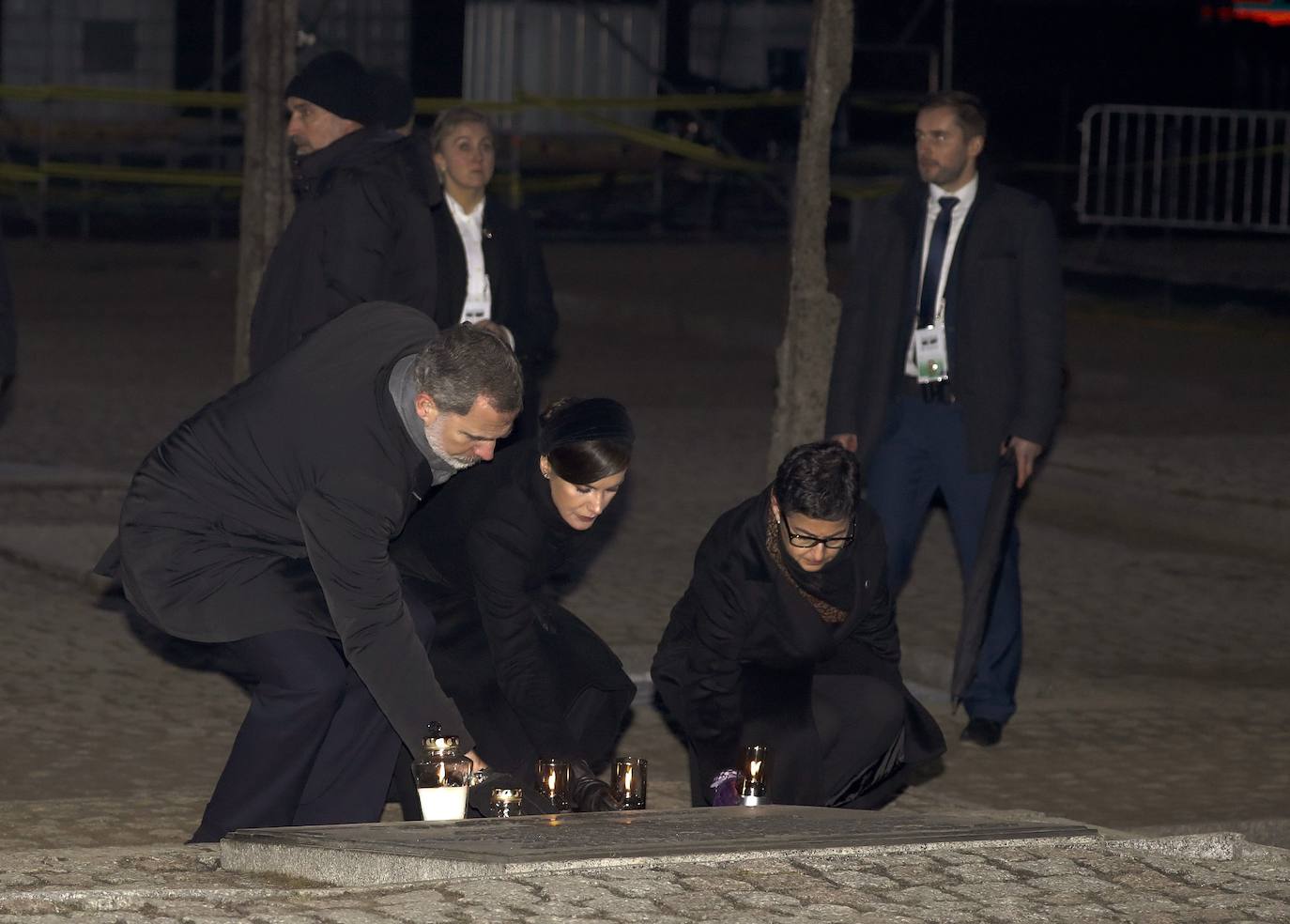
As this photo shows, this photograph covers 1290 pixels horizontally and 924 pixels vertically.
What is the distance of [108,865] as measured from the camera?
15.4 ft

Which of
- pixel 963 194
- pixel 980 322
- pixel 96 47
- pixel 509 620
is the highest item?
pixel 96 47

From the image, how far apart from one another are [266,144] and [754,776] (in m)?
4.59

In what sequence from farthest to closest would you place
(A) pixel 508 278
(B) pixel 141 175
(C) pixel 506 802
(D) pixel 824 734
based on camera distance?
(B) pixel 141 175, (A) pixel 508 278, (D) pixel 824 734, (C) pixel 506 802

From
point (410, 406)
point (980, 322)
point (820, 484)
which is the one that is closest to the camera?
point (410, 406)

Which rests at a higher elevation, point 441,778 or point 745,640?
point 745,640

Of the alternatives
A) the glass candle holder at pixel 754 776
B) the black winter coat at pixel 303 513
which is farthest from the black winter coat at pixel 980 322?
the black winter coat at pixel 303 513

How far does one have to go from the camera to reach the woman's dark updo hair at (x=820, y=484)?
220 inches

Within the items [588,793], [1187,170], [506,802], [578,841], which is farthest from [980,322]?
[1187,170]

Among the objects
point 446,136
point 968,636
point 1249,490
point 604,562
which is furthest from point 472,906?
point 1249,490

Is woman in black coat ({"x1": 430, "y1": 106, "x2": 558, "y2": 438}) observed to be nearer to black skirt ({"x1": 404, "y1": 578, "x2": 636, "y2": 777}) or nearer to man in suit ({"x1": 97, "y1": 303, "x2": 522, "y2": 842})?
black skirt ({"x1": 404, "y1": 578, "x2": 636, "y2": 777})

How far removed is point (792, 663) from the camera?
5.99 meters

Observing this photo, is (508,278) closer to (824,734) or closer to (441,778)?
(824,734)

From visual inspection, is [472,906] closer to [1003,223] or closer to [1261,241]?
[1003,223]

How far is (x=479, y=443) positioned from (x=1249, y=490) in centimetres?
671
